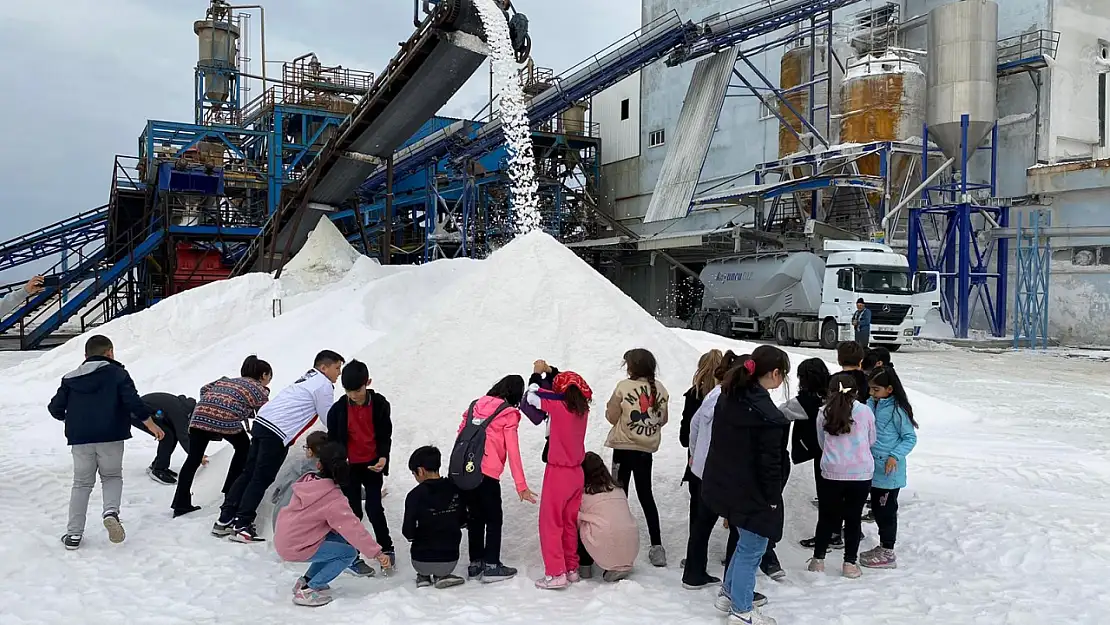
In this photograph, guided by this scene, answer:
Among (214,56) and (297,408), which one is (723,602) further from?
(214,56)

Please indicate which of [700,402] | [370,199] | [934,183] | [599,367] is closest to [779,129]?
[934,183]

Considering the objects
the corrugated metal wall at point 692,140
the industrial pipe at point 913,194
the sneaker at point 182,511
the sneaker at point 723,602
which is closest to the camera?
the sneaker at point 723,602

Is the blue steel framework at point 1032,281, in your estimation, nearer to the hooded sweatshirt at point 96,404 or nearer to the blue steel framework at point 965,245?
the blue steel framework at point 965,245

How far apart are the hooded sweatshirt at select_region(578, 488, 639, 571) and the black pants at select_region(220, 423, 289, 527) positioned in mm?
2044

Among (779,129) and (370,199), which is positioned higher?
(779,129)

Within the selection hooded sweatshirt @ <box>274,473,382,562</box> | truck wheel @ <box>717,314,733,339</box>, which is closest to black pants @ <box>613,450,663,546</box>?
hooded sweatshirt @ <box>274,473,382,562</box>

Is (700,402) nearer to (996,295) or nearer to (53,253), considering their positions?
(996,295)

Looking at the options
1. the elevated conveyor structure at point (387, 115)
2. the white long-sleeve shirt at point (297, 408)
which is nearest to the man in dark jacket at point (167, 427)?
the white long-sleeve shirt at point (297, 408)

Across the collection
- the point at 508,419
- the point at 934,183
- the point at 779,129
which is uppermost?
the point at 779,129

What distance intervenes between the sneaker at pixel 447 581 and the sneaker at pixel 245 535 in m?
1.44

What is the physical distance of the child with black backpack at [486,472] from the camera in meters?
4.50

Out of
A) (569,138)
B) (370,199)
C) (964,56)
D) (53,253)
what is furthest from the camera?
(569,138)

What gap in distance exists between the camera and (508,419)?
4645 mm

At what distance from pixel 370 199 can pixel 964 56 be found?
19.6m
